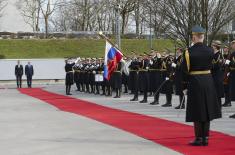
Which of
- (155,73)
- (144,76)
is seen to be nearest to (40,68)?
(144,76)

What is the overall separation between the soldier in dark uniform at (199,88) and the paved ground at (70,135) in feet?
2.52

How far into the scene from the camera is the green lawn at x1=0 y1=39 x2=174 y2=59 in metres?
52.0

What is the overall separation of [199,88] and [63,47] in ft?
148

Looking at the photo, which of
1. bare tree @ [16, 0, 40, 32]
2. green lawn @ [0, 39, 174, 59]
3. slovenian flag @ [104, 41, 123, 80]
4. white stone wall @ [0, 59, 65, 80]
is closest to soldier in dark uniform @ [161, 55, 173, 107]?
slovenian flag @ [104, 41, 123, 80]

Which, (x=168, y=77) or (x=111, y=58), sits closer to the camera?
(x=168, y=77)

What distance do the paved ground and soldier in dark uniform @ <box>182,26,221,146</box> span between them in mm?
768

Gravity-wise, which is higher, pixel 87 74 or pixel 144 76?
pixel 144 76

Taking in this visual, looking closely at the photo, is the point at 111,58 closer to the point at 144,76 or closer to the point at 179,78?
the point at 144,76

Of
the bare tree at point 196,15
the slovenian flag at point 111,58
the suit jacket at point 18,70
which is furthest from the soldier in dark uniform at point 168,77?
the suit jacket at point 18,70

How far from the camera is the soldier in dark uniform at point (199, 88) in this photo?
9.71 m

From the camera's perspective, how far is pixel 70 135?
11.7 meters

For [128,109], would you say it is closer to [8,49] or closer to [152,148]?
[152,148]

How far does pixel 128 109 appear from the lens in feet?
58.9

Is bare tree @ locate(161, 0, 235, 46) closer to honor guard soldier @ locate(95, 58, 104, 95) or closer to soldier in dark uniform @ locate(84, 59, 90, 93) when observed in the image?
honor guard soldier @ locate(95, 58, 104, 95)
